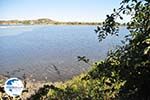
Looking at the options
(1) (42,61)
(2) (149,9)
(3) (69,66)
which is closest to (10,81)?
(2) (149,9)

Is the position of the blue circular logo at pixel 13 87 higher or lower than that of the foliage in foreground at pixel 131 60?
lower

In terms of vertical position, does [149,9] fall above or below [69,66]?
above

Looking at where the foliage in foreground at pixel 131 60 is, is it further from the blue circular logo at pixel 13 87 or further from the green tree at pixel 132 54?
the blue circular logo at pixel 13 87

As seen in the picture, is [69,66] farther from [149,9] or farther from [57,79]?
[149,9]

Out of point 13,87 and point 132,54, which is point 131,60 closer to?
point 132,54

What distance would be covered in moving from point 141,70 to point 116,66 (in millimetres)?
452

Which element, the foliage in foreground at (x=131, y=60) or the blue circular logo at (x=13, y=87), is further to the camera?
the blue circular logo at (x=13, y=87)

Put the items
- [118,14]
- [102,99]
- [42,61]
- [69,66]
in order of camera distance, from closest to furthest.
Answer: [118,14], [102,99], [69,66], [42,61]

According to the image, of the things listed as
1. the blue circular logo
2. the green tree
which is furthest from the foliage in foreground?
the blue circular logo

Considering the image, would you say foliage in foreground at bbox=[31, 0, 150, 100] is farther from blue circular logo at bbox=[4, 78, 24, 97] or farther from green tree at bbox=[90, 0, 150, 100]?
blue circular logo at bbox=[4, 78, 24, 97]

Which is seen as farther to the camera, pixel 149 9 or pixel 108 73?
pixel 108 73

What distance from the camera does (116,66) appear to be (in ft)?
19.9

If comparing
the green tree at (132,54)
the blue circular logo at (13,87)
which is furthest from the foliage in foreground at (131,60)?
the blue circular logo at (13,87)

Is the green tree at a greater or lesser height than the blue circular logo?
greater
